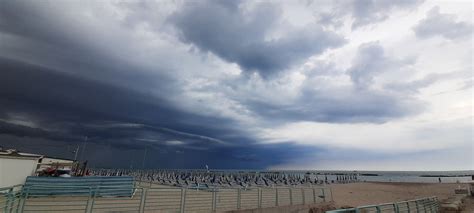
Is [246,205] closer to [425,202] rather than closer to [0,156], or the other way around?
[425,202]

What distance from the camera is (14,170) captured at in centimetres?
1496

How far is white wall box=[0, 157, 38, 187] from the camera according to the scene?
47.2 ft

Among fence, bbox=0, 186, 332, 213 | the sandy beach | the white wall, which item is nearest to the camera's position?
fence, bbox=0, 186, 332, 213

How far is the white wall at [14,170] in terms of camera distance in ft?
47.2

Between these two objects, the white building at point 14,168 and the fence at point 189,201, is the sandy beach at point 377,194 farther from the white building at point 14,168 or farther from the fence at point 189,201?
the white building at point 14,168

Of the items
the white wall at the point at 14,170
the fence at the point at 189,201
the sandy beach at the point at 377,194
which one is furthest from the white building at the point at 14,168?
the sandy beach at the point at 377,194

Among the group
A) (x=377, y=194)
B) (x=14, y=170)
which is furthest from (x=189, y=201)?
(x=377, y=194)

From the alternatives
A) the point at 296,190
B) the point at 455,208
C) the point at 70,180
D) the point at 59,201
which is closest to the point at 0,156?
the point at 70,180

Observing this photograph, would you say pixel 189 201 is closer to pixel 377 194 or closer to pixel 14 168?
pixel 14 168

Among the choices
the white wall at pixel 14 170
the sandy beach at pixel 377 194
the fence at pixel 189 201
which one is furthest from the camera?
the sandy beach at pixel 377 194

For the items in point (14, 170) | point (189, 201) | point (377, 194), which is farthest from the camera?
point (377, 194)

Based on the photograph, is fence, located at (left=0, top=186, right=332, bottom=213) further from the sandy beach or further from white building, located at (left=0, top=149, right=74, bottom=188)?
the sandy beach

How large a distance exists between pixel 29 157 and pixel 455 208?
927 inches

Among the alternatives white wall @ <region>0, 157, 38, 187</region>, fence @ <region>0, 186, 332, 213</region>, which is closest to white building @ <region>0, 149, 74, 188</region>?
white wall @ <region>0, 157, 38, 187</region>
